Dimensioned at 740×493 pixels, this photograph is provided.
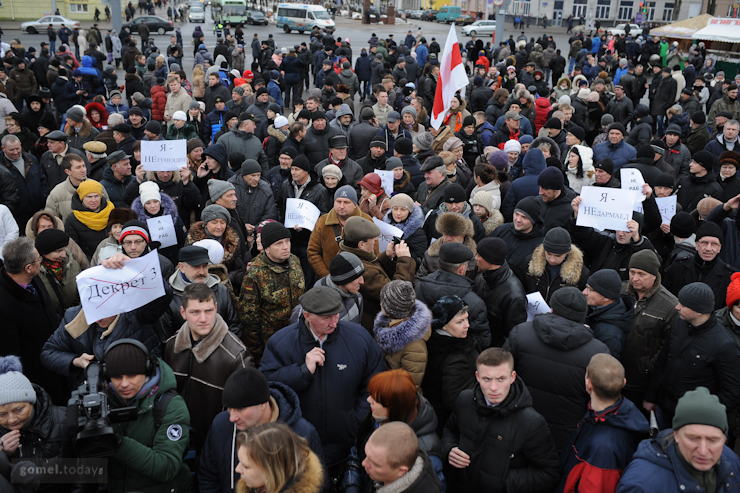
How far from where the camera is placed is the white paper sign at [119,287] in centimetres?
366

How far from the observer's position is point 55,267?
4711mm

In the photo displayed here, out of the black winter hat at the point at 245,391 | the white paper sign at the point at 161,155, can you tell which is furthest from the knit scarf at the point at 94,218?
the black winter hat at the point at 245,391

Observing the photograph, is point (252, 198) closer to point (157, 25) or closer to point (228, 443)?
point (228, 443)

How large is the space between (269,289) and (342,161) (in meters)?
3.33

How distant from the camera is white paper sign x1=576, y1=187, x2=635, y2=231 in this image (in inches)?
200

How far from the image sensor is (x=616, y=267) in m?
5.15

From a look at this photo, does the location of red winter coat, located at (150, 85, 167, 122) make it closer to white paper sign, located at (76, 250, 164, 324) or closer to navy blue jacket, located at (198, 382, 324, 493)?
white paper sign, located at (76, 250, 164, 324)

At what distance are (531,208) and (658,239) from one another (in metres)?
1.92

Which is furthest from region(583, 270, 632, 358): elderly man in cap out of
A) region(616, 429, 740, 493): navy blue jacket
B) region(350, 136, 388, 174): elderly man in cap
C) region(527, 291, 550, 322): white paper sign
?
region(350, 136, 388, 174): elderly man in cap

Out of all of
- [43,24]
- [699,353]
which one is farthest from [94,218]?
[43,24]

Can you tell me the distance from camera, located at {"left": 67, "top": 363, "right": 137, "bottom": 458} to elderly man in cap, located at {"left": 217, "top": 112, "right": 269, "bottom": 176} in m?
5.61

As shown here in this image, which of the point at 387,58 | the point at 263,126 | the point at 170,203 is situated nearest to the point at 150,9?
the point at 387,58

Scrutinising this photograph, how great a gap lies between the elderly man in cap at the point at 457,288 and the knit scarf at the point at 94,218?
3452 mm

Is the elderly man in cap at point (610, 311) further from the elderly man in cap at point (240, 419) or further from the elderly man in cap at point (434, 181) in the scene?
the elderly man in cap at point (434, 181)
